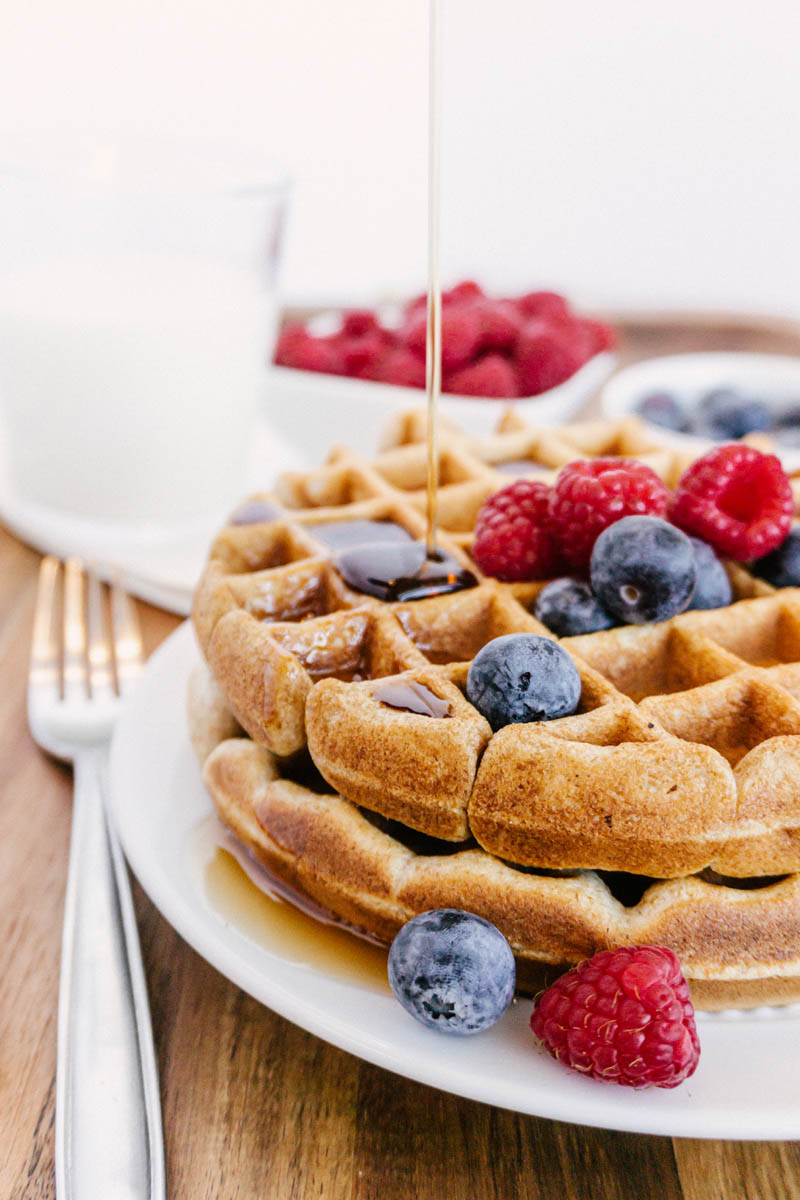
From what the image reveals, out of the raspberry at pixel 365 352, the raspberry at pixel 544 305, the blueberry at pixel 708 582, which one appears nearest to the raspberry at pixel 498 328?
the raspberry at pixel 544 305

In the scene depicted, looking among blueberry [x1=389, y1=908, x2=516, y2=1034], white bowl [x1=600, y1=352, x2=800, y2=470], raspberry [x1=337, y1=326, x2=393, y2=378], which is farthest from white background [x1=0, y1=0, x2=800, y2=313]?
blueberry [x1=389, y1=908, x2=516, y2=1034]

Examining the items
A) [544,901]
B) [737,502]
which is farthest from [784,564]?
[544,901]

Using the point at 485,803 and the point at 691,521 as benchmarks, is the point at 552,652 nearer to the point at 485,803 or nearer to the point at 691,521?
the point at 485,803

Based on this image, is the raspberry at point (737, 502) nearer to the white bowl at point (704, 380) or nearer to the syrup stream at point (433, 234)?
the syrup stream at point (433, 234)

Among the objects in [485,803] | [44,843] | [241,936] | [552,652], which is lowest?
Answer: [44,843]

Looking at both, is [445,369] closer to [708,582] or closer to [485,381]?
[485,381]

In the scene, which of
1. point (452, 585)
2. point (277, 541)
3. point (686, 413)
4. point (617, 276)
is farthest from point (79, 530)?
point (617, 276)
